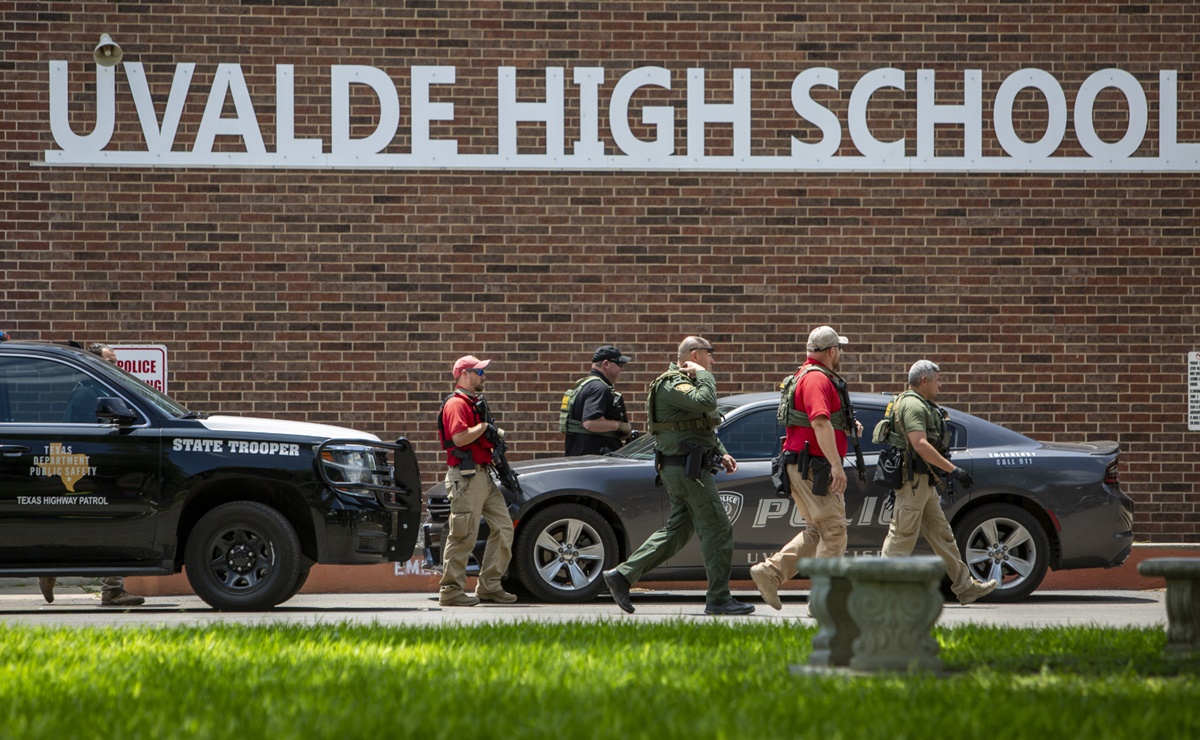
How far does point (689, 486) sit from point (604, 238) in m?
5.11

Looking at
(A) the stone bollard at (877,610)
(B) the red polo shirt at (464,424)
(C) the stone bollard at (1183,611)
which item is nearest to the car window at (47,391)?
(B) the red polo shirt at (464,424)

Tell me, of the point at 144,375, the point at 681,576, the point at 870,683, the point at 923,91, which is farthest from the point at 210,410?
the point at 870,683

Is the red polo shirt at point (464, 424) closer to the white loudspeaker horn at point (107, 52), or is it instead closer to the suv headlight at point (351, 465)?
the suv headlight at point (351, 465)

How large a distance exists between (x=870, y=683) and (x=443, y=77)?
993 cm

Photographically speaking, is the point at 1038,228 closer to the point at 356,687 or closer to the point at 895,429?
the point at 895,429

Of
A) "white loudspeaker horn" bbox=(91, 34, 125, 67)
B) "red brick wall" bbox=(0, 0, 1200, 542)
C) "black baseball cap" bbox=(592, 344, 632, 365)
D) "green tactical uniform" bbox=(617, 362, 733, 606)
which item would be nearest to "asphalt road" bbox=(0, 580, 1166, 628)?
"green tactical uniform" bbox=(617, 362, 733, 606)

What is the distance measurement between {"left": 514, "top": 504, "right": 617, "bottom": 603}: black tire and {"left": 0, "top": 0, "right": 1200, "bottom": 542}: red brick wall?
3.16m

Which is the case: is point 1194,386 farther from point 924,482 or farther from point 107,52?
point 107,52

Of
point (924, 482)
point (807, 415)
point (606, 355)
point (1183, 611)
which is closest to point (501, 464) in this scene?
point (606, 355)

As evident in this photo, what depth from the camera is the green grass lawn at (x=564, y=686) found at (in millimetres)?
4746

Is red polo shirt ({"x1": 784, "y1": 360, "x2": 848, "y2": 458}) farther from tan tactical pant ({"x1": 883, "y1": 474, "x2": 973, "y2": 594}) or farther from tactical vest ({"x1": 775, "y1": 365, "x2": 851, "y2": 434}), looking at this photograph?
tan tactical pant ({"x1": 883, "y1": 474, "x2": 973, "y2": 594})

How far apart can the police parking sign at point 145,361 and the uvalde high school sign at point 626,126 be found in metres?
1.79

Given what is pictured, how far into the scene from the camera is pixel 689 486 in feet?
31.2

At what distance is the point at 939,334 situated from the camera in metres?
14.3
